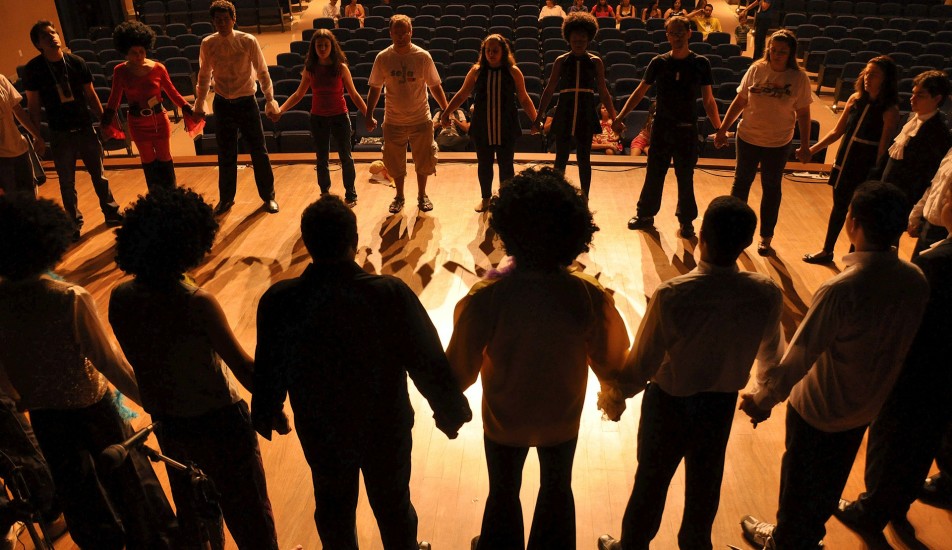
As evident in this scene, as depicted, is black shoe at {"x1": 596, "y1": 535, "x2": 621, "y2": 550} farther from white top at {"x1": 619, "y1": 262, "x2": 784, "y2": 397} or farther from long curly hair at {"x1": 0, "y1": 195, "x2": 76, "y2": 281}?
long curly hair at {"x1": 0, "y1": 195, "x2": 76, "y2": 281}

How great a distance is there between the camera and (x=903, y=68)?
9.93 meters

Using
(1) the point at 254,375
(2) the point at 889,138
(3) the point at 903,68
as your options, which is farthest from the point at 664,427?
(3) the point at 903,68

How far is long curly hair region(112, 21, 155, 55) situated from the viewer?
482 centimetres

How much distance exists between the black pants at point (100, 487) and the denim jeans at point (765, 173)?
3939 mm

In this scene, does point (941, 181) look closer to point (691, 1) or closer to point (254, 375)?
point (254, 375)

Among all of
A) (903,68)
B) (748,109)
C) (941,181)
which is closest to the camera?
(941,181)

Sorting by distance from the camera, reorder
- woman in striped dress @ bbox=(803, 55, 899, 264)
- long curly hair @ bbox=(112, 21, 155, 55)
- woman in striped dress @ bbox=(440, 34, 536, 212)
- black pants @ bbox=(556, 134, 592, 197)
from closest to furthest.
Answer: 1. woman in striped dress @ bbox=(803, 55, 899, 264)
2. long curly hair @ bbox=(112, 21, 155, 55)
3. woman in striped dress @ bbox=(440, 34, 536, 212)
4. black pants @ bbox=(556, 134, 592, 197)

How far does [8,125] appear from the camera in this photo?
4.71 meters

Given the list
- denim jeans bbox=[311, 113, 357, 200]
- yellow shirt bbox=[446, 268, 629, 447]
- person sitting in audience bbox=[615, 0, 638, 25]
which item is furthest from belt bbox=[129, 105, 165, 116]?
person sitting in audience bbox=[615, 0, 638, 25]

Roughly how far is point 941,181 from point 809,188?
274cm

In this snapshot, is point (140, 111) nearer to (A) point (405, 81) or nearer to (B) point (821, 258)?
(A) point (405, 81)

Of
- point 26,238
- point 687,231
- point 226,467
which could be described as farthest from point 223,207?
point 226,467

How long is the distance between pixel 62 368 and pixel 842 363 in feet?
7.86

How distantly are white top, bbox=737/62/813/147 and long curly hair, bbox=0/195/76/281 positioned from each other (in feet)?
13.3
